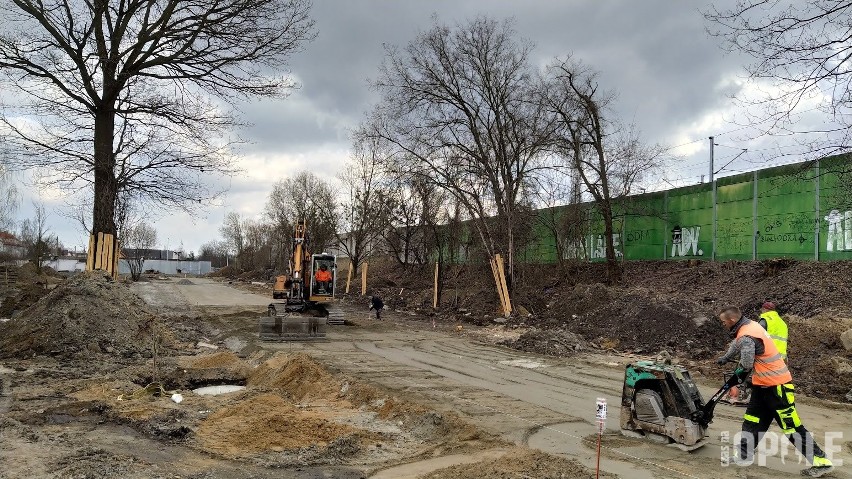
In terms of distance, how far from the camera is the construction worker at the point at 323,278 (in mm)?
22656

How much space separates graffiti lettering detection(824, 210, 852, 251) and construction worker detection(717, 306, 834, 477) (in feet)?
50.6

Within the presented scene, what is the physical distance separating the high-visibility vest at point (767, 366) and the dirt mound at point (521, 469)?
2114 mm

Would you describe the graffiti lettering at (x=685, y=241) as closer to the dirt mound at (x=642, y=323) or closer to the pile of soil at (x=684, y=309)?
the pile of soil at (x=684, y=309)

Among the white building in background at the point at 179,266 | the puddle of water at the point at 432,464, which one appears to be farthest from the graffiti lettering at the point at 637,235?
the white building in background at the point at 179,266

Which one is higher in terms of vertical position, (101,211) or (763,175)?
(763,175)

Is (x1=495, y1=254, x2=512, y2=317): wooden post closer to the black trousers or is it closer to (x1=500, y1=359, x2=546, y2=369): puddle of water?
(x1=500, y1=359, x2=546, y2=369): puddle of water

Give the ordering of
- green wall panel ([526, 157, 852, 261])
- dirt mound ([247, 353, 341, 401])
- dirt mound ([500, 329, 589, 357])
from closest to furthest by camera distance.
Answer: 1. dirt mound ([247, 353, 341, 401])
2. dirt mound ([500, 329, 589, 357])
3. green wall panel ([526, 157, 852, 261])

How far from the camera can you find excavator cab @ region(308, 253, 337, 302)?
22.6 m

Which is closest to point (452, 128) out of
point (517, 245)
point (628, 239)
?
point (517, 245)

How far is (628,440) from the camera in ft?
25.2

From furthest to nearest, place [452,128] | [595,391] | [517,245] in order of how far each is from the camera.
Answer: [517,245] < [452,128] < [595,391]

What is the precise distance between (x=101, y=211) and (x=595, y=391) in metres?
12.5

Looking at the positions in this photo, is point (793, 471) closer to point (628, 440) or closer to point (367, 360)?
point (628, 440)

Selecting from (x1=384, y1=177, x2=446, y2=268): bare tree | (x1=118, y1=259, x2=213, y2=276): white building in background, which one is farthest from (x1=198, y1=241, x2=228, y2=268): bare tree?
(x1=384, y1=177, x2=446, y2=268): bare tree
